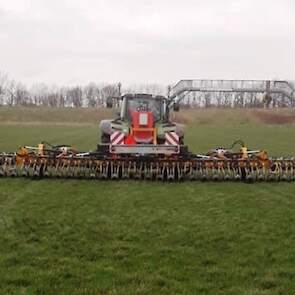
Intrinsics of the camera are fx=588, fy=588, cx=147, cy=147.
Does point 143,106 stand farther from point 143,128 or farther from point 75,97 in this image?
point 75,97

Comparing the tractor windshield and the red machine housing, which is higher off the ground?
the tractor windshield

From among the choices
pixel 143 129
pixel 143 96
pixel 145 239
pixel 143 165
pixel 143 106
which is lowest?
pixel 145 239

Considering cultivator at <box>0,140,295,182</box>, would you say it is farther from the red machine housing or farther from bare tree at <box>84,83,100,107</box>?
bare tree at <box>84,83,100,107</box>

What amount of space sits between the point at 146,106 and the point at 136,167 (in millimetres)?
3028

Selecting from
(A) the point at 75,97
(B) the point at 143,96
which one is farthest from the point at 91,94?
(B) the point at 143,96

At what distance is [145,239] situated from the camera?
7.34 m

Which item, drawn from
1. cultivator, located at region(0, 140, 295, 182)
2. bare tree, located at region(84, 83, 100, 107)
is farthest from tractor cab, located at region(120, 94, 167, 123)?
bare tree, located at region(84, 83, 100, 107)

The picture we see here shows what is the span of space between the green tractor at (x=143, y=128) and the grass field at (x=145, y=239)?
4.83 feet

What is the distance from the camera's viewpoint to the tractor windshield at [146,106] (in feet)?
54.9

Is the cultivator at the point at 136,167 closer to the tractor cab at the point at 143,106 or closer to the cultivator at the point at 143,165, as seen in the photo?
the cultivator at the point at 143,165

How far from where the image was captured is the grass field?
5.49 metres

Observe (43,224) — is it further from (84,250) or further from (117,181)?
(117,181)

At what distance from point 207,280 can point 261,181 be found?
899cm

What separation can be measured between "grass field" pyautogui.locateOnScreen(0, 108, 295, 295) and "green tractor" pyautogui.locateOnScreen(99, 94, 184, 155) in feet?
4.83
